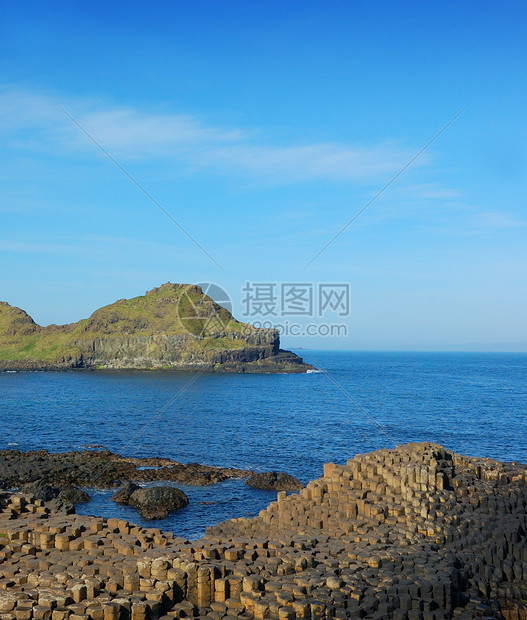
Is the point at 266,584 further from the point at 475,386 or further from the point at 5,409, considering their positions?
the point at 475,386

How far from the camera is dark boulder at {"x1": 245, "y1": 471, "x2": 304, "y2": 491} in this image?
47406 mm

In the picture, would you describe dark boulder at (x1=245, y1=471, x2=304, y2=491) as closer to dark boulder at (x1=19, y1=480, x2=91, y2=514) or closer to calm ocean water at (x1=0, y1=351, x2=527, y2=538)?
calm ocean water at (x1=0, y1=351, x2=527, y2=538)

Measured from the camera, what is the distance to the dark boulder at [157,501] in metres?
41.0

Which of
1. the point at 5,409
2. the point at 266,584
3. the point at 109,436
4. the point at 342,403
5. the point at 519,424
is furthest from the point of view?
the point at 342,403

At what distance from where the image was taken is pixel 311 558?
20.3 metres

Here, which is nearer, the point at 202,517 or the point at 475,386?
the point at 202,517

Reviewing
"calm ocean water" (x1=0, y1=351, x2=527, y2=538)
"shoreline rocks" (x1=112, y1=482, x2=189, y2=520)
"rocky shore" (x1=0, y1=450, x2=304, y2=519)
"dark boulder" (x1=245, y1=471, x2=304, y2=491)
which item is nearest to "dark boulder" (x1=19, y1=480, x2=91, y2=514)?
"rocky shore" (x1=0, y1=450, x2=304, y2=519)

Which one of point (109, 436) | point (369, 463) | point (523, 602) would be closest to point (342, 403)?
point (109, 436)

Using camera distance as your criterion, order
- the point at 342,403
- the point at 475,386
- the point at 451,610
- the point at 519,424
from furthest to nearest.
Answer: the point at 475,386 < the point at 342,403 < the point at 519,424 < the point at 451,610

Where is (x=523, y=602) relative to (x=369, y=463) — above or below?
below

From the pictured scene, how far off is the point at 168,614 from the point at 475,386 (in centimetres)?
15001

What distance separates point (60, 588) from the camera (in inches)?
691

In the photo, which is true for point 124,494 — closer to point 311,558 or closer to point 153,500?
point 153,500

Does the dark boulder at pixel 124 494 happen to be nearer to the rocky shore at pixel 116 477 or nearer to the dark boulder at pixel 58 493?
the rocky shore at pixel 116 477
